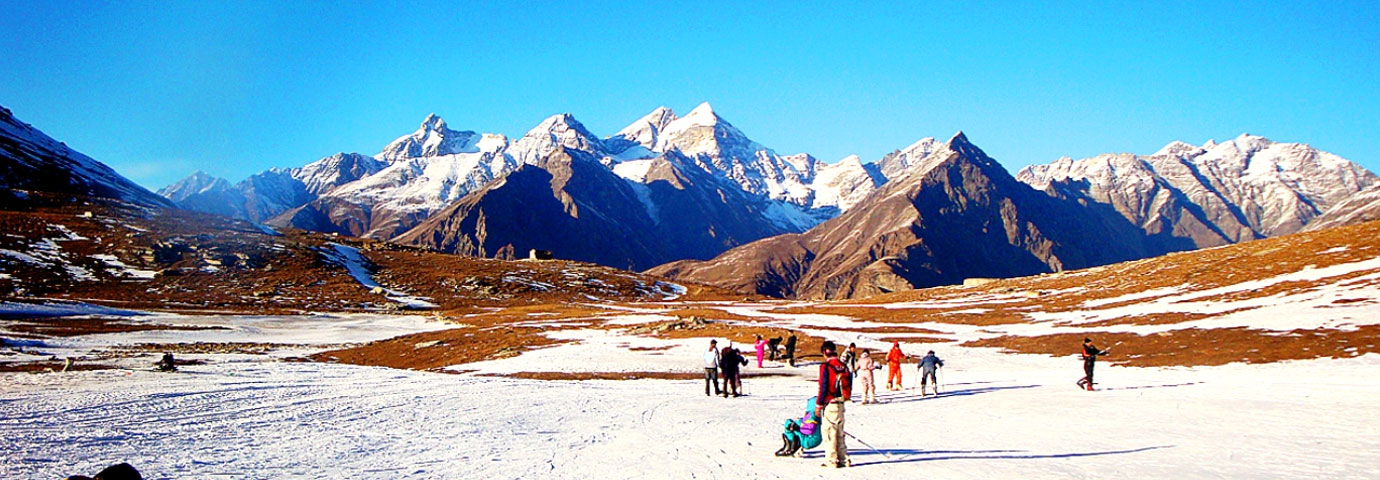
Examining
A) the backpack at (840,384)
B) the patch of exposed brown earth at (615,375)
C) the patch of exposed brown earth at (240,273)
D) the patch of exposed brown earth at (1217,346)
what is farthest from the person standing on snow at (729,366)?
the patch of exposed brown earth at (240,273)

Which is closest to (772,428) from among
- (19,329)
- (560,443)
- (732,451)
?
(732,451)

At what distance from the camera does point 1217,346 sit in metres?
38.9

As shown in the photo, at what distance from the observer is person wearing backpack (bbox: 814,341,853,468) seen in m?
14.7

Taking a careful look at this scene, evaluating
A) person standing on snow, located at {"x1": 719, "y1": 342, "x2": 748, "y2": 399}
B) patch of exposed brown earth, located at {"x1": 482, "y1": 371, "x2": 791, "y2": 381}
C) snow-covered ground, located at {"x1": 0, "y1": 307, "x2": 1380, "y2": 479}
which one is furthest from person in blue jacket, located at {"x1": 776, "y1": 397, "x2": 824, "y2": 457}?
patch of exposed brown earth, located at {"x1": 482, "y1": 371, "x2": 791, "y2": 381}

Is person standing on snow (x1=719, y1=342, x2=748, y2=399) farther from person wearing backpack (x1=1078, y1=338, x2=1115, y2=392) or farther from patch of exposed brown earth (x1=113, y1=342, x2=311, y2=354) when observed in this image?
patch of exposed brown earth (x1=113, y1=342, x2=311, y2=354)

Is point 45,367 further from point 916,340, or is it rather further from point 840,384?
point 916,340

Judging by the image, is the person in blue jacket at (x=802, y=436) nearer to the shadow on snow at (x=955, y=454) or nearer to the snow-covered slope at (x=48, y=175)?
the shadow on snow at (x=955, y=454)

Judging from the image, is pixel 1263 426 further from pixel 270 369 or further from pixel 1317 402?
pixel 270 369

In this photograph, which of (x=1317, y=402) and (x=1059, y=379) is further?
(x=1059, y=379)

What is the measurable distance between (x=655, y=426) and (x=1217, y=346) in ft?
117

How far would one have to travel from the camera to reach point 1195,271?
262 ft

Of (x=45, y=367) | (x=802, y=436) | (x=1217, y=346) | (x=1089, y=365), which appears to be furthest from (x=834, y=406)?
(x=1217, y=346)

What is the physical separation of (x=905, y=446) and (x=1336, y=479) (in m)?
7.98

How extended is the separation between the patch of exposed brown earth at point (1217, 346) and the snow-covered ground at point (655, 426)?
2522 millimetres
